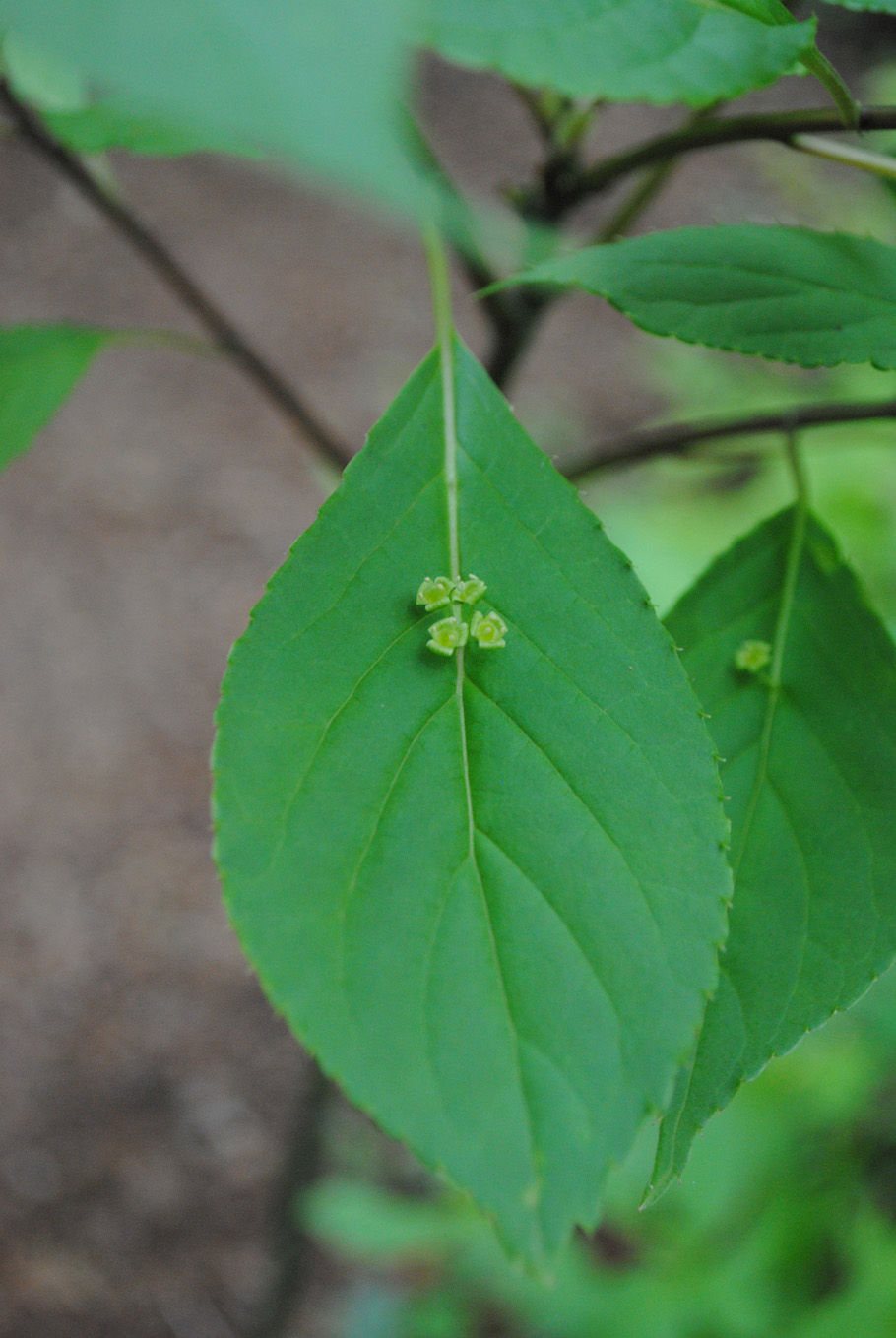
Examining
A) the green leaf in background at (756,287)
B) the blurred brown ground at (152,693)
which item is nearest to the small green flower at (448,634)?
the green leaf in background at (756,287)

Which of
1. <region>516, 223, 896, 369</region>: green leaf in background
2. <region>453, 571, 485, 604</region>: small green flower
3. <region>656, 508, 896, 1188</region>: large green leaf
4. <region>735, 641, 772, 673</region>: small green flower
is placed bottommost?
<region>656, 508, 896, 1188</region>: large green leaf

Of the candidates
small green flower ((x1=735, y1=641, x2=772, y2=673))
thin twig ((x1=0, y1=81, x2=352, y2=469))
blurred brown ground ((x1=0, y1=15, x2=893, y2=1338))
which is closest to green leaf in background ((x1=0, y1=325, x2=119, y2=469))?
thin twig ((x1=0, y1=81, x2=352, y2=469))

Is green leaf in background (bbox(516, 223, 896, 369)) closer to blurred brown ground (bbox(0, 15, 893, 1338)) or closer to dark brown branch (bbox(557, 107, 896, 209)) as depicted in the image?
dark brown branch (bbox(557, 107, 896, 209))

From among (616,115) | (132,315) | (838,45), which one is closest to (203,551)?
(132,315)

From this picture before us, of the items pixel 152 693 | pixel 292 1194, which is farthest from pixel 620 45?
pixel 152 693

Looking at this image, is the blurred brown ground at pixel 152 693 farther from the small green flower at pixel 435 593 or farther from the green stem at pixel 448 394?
the small green flower at pixel 435 593

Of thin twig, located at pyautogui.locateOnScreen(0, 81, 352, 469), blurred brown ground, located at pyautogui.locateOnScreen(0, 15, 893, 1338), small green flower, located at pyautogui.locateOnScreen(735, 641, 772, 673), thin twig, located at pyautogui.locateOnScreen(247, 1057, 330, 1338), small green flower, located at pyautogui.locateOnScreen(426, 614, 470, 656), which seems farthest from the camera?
blurred brown ground, located at pyautogui.locateOnScreen(0, 15, 893, 1338)

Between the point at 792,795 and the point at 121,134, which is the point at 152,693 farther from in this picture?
the point at 792,795

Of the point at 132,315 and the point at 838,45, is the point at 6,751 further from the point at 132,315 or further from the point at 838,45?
the point at 838,45
